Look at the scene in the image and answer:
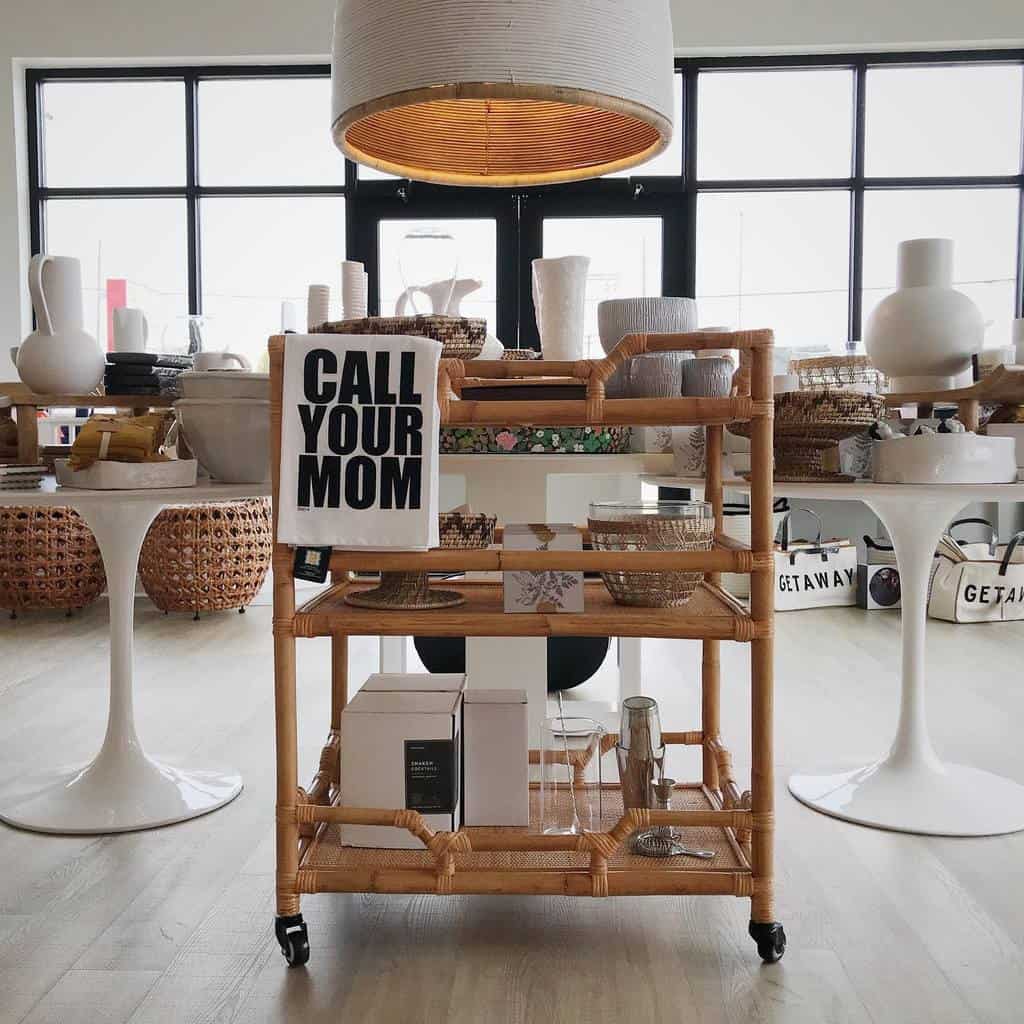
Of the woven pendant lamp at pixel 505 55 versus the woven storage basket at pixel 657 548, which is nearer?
the woven pendant lamp at pixel 505 55

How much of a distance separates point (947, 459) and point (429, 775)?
1.12 metres

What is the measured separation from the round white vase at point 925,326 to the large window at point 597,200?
367cm

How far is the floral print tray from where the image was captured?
221 centimetres

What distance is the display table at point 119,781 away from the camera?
219 cm

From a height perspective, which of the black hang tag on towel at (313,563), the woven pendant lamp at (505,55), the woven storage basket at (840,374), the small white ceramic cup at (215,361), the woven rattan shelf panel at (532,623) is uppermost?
the woven pendant lamp at (505,55)

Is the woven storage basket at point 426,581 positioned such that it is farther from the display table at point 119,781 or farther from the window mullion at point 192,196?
the window mullion at point 192,196

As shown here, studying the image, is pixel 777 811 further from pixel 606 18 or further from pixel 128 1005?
pixel 606 18

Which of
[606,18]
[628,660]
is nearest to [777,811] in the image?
[628,660]

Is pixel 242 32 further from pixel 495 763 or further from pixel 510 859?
pixel 510 859

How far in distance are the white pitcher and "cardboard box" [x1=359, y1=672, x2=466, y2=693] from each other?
3.53 feet

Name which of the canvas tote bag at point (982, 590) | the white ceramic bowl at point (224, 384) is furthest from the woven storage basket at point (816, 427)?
the canvas tote bag at point (982, 590)

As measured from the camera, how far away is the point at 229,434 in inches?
82.4

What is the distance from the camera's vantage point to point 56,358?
219cm

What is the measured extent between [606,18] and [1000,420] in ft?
4.48
